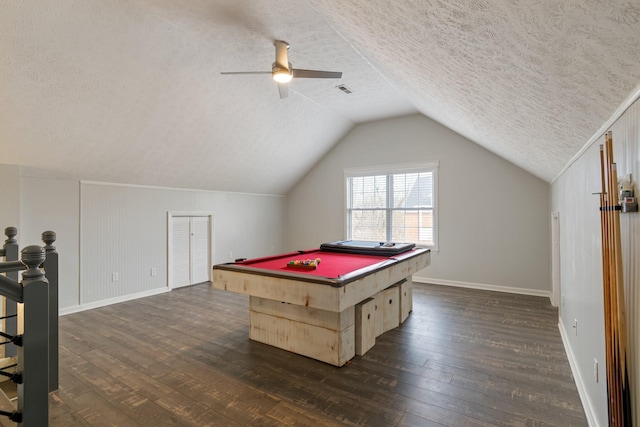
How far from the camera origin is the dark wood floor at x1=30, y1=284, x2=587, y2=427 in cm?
205

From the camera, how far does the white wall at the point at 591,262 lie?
3.74 ft

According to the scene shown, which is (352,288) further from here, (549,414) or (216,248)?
(216,248)

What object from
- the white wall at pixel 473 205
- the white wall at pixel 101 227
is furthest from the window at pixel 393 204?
the white wall at pixel 101 227

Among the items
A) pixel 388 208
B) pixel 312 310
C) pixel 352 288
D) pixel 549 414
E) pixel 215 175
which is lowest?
pixel 549 414

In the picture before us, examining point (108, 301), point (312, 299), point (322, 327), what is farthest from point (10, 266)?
point (108, 301)

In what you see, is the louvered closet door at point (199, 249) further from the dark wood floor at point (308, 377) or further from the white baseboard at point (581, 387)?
the white baseboard at point (581, 387)

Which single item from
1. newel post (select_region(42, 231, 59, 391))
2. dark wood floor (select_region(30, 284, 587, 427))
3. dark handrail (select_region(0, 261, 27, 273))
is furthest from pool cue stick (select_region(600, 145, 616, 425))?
newel post (select_region(42, 231, 59, 391))

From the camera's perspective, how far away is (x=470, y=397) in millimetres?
2254

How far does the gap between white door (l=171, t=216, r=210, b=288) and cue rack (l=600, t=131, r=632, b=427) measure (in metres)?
5.65

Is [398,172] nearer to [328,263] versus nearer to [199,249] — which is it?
[328,263]

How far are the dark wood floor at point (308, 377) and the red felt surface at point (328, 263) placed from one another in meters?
0.81

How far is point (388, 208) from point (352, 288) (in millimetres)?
4202

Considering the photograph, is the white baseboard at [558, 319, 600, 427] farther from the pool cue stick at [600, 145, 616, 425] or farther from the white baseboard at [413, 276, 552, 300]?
the white baseboard at [413, 276, 552, 300]

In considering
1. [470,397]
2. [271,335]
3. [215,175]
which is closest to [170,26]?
[215,175]
